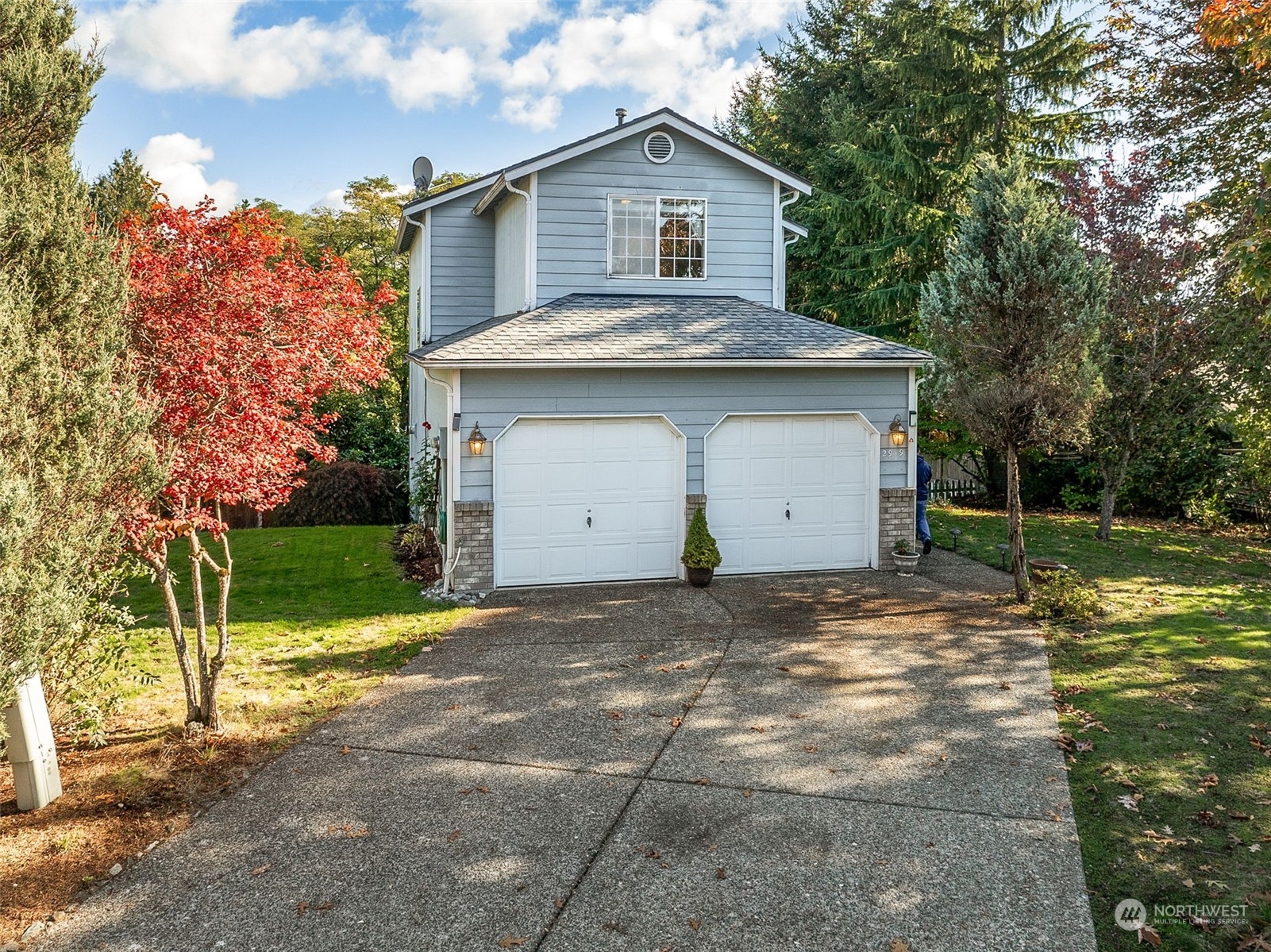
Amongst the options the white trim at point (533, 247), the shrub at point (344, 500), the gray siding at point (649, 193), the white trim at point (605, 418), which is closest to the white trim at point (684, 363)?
the white trim at point (605, 418)

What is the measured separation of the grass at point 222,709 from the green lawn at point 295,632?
22 mm

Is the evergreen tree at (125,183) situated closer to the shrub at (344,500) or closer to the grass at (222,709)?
the grass at (222,709)

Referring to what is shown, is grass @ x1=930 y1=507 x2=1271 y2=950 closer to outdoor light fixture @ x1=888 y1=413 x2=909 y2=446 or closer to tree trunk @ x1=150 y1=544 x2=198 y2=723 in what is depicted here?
outdoor light fixture @ x1=888 y1=413 x2=909 y2=446

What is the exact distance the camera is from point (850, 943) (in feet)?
14.3

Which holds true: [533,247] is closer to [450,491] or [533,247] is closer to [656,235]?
[656,235]

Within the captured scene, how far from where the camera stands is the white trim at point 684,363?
11.5 m

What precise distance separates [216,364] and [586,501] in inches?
250

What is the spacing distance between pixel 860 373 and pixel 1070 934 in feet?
31.7

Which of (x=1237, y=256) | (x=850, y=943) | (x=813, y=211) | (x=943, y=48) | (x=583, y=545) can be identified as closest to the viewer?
(x=850, y=943)

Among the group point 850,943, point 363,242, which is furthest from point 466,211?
point 363,242

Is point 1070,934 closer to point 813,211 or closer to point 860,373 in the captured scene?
point 860,373

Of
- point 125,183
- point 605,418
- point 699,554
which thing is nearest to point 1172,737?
point 699,554

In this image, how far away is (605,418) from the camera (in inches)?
487

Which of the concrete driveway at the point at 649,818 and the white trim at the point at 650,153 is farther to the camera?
the white trim at the point at 650,153
